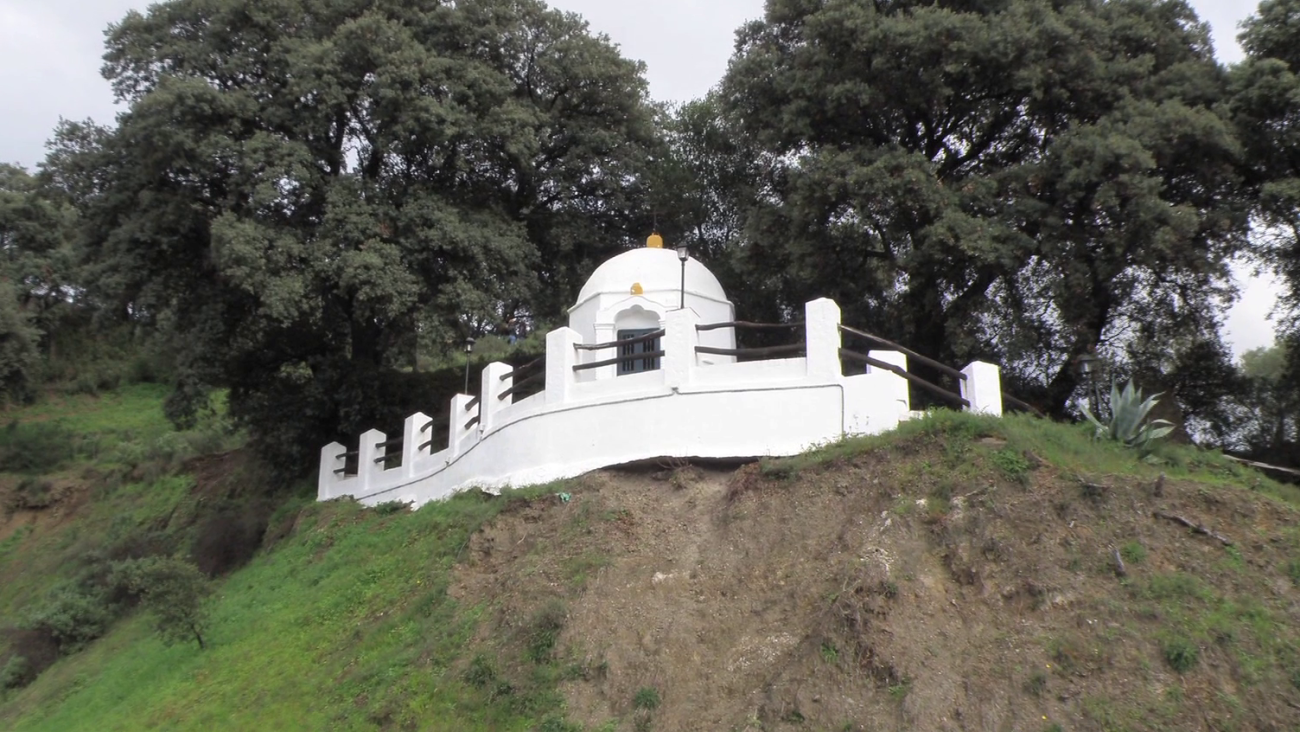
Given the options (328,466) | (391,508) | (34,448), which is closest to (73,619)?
(328,466)

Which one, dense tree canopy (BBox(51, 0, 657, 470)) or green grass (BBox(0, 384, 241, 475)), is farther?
green grass (BBox(0, 384, 241, 475))

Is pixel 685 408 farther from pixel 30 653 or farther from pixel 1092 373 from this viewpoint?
pixel 30 653

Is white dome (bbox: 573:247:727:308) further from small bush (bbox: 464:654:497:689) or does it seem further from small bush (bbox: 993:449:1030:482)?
small bush (bbox: 464:654:497:689)

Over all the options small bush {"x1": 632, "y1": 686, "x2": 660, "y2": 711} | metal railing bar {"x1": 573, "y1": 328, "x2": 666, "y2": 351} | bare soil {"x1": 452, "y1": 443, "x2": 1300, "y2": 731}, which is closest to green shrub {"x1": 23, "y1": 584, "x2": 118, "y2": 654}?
bare soil {"x1": 452, "y1": 443, "x2": 1300, "y2": 731}

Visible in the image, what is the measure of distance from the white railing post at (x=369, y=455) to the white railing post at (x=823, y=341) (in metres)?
8.48

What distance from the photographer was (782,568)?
12391mm

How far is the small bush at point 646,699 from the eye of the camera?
37.1 ft

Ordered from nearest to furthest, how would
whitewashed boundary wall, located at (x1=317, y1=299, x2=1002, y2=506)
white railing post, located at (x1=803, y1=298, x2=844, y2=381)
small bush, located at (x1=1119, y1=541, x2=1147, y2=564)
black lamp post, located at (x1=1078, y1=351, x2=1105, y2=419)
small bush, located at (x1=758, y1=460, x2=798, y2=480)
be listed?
small bush, located at (x1=1119, y1=541, x2=1147, y2=564) → small bush, located at (x1=758, y1=460, x2=798, y2=480) → whitewashed boundary wall, located at (x1=317, y1=299, x2=1002, y2=506) → white railing post, located at (x1=803, y1=298, x2=844, y2=381) → black lamp post, located at (x1=1078, y1=351, x2=1105, y2=419)

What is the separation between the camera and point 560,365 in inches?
634

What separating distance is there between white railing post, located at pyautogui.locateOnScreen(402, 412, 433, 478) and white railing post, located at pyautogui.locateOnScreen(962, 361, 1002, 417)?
8.62 meters

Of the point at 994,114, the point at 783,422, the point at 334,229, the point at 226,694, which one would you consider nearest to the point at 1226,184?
the point at 994,114

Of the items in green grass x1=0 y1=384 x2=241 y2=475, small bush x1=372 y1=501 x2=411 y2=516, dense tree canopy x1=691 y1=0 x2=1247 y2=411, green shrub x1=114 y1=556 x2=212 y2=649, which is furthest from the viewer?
green grass x1=0 y1=384 x2=241 y2=475

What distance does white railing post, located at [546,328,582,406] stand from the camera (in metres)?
16.0

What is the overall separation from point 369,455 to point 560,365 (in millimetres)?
5471
